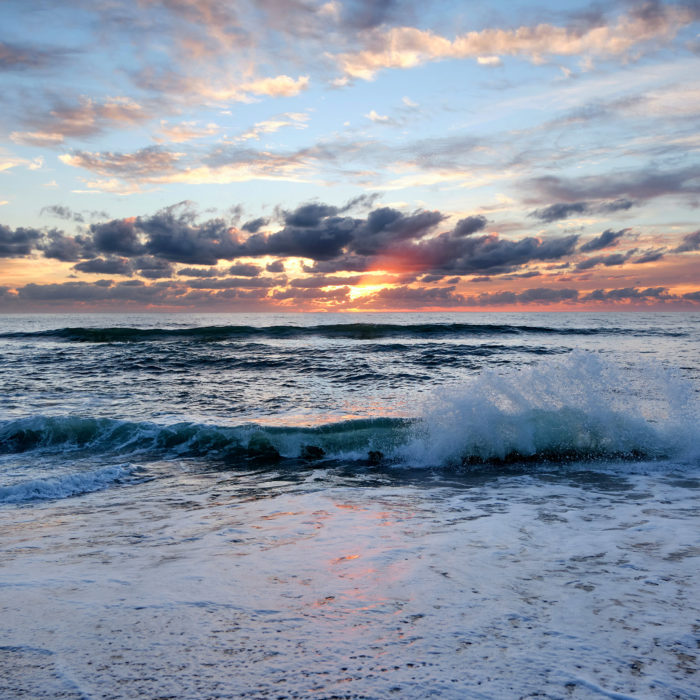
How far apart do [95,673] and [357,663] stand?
136cm

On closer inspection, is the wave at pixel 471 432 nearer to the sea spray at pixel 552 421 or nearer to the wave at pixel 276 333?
the sea spray at pixel 552 421

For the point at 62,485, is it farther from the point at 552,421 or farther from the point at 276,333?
the point at 276,333

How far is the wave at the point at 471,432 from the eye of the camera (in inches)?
341

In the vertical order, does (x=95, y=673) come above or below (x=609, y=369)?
below

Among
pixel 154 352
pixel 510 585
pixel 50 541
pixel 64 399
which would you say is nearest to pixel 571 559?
pixel 510 585

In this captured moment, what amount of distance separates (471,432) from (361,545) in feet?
15.3

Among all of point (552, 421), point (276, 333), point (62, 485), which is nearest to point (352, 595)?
point (62, 485)

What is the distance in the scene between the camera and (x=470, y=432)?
29.0 feet

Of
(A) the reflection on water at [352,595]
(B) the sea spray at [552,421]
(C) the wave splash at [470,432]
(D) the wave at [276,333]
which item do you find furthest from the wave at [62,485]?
(D) the wave at [276,333]

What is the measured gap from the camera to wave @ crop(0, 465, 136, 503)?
6.45 m

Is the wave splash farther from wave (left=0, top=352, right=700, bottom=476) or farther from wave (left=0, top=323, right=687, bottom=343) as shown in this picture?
wave (left=0, top=323, right=687, bottom=343)

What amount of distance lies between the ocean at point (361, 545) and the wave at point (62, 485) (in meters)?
0.04

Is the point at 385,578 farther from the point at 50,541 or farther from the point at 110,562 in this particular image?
the point at 50,541

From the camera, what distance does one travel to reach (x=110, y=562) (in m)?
4.27
